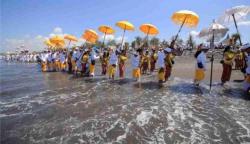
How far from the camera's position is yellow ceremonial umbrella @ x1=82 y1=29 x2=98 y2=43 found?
49.8 feet

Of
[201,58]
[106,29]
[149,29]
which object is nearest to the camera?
[201,58]

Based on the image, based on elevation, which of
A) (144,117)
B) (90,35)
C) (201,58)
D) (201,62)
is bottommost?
(144,117)

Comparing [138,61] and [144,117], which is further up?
[138,61]

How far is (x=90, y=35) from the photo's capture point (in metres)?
15.4

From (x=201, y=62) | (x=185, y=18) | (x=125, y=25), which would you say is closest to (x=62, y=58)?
(x=125, y=25)

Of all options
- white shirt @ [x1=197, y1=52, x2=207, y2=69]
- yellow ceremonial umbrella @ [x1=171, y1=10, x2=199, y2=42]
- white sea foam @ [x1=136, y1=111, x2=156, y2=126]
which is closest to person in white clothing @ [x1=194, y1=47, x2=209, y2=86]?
white shirt @ [x1=197, y1=52, x2=207, y2=69]

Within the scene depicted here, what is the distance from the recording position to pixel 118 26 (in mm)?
13922

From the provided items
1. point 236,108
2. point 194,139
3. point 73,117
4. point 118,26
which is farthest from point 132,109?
point 118,26

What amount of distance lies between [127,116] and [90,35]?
385 inches

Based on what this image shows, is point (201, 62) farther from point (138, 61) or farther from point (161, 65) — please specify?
point (138, 61)

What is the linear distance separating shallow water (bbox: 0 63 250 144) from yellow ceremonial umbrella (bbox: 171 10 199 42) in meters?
3.11

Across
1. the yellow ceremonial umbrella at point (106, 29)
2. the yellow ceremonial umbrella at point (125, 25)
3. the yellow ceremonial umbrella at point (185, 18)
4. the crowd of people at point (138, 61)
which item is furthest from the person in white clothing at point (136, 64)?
the yellow ceremonial umbrella at point (106, 29)

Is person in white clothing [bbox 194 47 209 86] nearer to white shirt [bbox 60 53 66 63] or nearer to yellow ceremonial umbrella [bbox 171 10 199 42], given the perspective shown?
yellow ceremonial umbrella [bbox 171 10 199 42]

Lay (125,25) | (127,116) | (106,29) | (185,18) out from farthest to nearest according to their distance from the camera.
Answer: (106,29)
(125,25)
(185,18)
(127,116)
